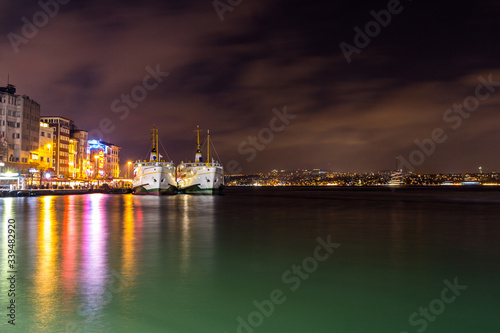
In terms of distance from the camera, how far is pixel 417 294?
35.9 ft

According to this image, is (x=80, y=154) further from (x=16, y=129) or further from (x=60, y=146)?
(x=16, y=129)

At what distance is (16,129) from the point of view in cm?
10288

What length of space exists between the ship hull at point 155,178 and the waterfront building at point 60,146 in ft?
145

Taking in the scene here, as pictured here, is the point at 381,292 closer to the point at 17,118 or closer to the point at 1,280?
the point at 1,280

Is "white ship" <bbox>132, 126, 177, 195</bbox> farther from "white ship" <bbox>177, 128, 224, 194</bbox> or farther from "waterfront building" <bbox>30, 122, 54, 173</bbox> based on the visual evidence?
"waterfront building" <bbox>30, 122, 54, 173</bbox>

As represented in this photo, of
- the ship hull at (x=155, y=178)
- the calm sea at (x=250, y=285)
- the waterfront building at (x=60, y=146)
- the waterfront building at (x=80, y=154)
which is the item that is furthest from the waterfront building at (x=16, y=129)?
the calm sea at (x=250, y=285)

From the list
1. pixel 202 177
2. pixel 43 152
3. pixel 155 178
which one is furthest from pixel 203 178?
pixel 43 152

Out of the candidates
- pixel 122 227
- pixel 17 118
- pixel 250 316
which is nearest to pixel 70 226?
pixel 122 227

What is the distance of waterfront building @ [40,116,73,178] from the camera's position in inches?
→ 5300

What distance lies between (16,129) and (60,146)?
112 ft

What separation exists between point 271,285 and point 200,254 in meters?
6.09

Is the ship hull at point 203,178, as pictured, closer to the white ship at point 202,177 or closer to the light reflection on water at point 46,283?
the white ship at point 202,177

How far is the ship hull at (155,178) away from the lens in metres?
99.1

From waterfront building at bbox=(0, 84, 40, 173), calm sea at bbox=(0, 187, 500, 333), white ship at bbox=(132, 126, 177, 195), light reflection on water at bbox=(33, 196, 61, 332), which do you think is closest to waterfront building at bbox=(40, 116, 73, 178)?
waterfront building at bbox=(0, 84, 40, 173)
